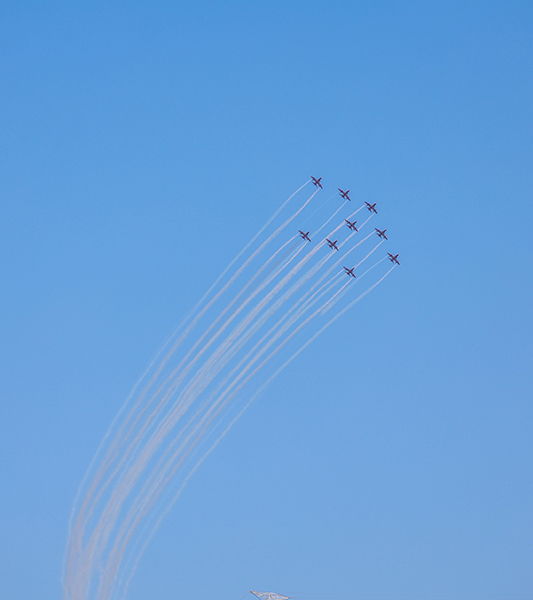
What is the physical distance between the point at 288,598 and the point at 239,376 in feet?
98.4

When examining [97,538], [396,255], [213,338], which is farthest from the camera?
[396,255]

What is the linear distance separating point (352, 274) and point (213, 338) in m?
15.2

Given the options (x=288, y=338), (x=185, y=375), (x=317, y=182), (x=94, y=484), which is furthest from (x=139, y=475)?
(x=317, y=182)

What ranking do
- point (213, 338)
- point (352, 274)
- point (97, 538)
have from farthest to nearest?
point (352, 274), point (213, 338), point (97, 538)

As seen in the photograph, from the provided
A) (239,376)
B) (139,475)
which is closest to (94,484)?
(139,475)

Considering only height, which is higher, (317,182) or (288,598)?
(317,182)

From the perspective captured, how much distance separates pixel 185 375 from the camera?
60.3 metres

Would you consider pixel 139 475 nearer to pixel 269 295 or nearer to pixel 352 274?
pixel 269 295

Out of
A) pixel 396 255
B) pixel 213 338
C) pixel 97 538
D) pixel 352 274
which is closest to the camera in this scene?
pixel 97 538

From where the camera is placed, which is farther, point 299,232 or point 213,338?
point 299,232

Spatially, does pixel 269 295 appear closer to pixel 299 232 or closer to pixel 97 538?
pixel 299 232

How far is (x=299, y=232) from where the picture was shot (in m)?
68.8

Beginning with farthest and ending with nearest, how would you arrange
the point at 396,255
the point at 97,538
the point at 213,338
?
1. the point at 396,255
2. the point at 213,338
3. the point at 97,538

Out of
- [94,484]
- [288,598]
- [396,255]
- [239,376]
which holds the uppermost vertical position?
[396,255]
